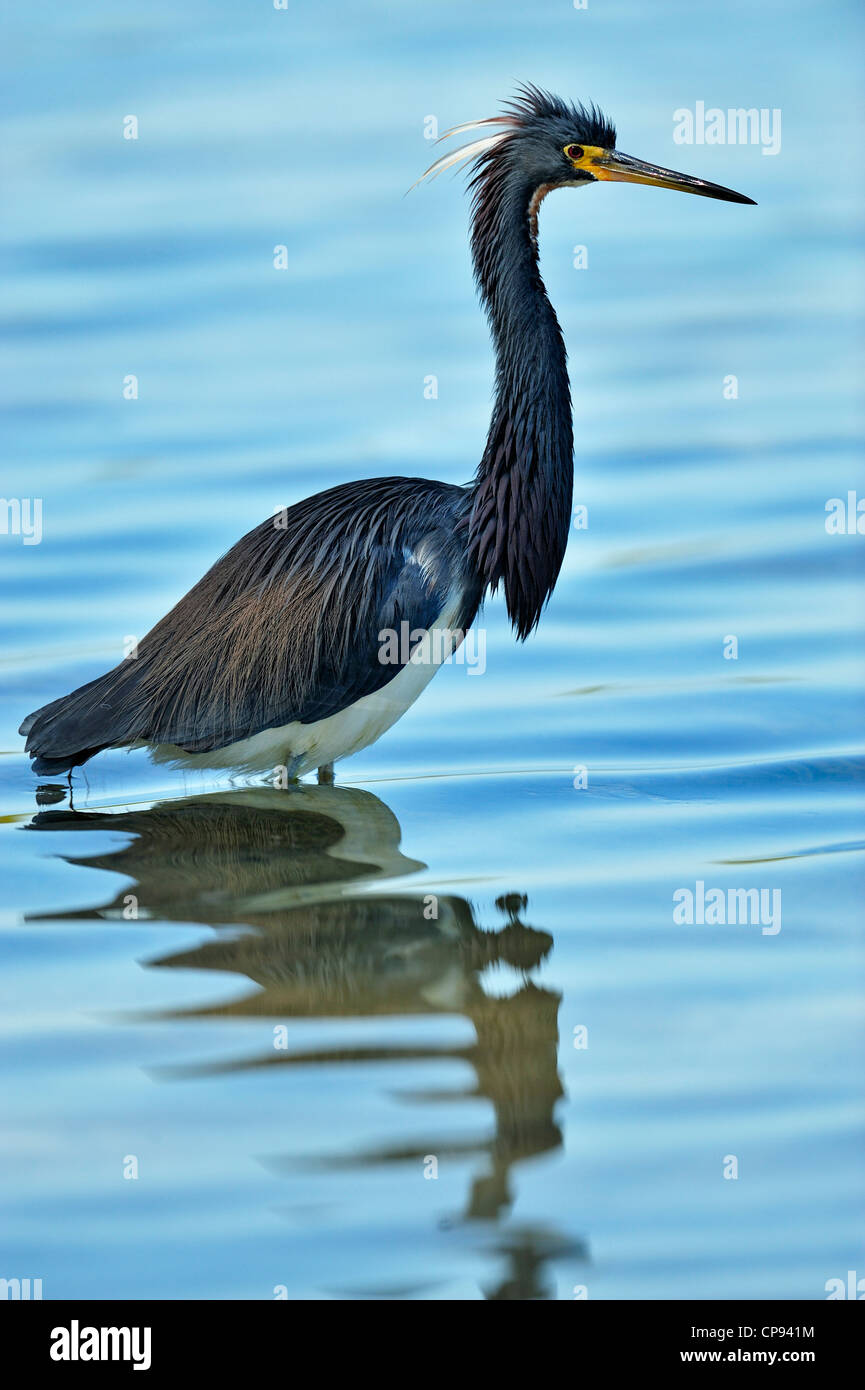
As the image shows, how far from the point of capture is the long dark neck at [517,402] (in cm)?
838

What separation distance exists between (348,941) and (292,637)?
2088 mm

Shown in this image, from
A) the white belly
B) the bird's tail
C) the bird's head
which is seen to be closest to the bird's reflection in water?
the white belly

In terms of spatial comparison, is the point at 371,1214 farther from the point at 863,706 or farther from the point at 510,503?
the point at 863,706

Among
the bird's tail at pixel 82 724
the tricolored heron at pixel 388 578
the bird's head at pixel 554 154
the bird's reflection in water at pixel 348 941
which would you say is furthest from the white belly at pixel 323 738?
the bird's head at pixel 554 154

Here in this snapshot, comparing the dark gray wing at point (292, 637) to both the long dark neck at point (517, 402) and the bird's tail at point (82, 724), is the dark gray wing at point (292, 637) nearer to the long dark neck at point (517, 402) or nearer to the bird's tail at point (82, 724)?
the bird's tail at point (82, 724)

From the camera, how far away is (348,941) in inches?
262

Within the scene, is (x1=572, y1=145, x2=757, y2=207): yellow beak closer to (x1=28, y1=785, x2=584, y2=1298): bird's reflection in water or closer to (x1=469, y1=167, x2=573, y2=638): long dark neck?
(x1=469, y1=167, x2=573, y2=638): long dark neck

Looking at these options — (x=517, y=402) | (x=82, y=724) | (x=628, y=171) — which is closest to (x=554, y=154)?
(x=628, y=171)

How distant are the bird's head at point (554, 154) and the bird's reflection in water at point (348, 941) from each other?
111 inches

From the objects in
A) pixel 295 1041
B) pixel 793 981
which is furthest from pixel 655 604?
pixel 295 1041

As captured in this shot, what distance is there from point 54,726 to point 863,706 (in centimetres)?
390

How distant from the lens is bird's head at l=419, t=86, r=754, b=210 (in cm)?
834

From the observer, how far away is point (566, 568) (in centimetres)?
1188

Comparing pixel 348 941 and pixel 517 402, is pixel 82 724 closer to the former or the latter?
pixel 348 941
